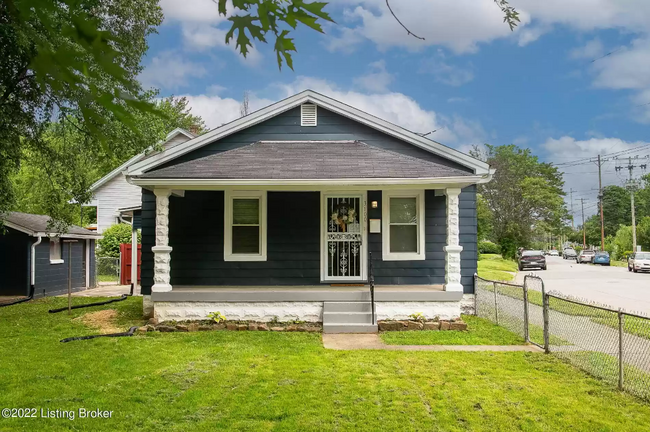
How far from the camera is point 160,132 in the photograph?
37.5 ft

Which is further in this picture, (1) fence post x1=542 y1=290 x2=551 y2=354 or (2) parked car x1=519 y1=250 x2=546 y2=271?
(2) parked car x1=519 y1=250 x2=546 y2=271

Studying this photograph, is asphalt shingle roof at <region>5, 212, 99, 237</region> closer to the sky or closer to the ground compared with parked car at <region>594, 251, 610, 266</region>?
closer to the sky

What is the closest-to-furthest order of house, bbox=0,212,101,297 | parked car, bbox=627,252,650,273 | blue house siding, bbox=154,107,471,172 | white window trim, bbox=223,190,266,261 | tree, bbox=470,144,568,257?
1. white window trim, bbox=223,190,266,261
2. blue house siding, bbox=154,107,471,172
3. house, bbox=0,212,101,297
4. parked car, bbox=627,252,650,273
5. tree, bbox=470,144,568,257

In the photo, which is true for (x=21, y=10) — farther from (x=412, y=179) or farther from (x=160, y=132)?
(x=160, y=132)

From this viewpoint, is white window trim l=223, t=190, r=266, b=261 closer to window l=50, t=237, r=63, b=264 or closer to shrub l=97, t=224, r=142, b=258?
window l=50, t=237, r=63, b=264

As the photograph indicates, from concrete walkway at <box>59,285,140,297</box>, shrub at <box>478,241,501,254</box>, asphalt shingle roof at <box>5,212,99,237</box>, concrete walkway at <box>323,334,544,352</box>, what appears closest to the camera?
concrete walkway at <box>323,334,544,352</box>

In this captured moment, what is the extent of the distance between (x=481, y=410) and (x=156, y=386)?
11.8 ft

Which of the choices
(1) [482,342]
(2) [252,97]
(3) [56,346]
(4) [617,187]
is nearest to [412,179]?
(1) [482,342]

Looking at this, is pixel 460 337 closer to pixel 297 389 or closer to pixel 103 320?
pixel 297 389

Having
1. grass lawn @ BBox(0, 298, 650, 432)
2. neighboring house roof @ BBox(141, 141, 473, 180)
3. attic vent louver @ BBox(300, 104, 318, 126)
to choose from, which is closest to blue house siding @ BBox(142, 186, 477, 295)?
neighboring house roof @ BBox(141, 141, 473, 180)

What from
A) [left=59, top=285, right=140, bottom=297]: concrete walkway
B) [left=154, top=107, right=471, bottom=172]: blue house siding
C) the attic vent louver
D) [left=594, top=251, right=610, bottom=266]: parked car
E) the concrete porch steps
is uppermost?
the attic vent louver

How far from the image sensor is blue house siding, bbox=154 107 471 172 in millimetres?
11367

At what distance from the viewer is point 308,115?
11.5 m

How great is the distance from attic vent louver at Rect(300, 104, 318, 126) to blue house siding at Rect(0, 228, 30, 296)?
32.7ft
